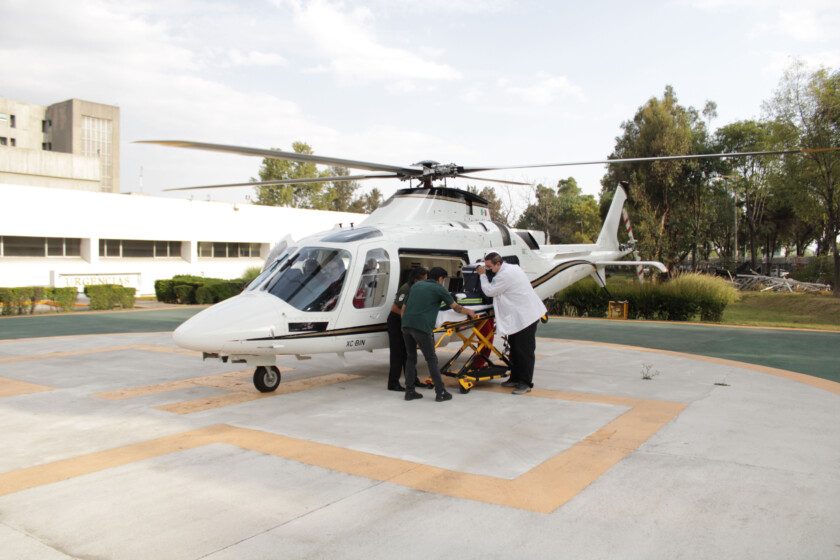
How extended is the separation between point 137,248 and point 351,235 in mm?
24629

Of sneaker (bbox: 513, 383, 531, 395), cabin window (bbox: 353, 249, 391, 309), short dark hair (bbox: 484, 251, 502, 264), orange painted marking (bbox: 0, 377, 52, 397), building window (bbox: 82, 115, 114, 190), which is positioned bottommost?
orange painted marking (bbox: 0, 377, 52, 397)

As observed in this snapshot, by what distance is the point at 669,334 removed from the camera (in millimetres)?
14156

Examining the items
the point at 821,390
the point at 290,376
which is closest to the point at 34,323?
the point at 290,376

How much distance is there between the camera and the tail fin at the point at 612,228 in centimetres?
1380

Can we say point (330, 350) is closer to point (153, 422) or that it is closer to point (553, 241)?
point (153, 422)

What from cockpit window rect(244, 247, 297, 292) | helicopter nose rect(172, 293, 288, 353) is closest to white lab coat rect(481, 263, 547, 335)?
cockpit window rect(244, 247, 297, 292)

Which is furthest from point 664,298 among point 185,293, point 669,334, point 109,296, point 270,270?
point 109,296

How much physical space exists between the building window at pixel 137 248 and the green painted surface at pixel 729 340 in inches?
837

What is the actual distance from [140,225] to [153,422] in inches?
975

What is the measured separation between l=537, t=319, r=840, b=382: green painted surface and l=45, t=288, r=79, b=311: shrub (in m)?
15.8

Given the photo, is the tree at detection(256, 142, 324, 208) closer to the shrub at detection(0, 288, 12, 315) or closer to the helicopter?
the shrub at detection(0, 288, 12, 315)

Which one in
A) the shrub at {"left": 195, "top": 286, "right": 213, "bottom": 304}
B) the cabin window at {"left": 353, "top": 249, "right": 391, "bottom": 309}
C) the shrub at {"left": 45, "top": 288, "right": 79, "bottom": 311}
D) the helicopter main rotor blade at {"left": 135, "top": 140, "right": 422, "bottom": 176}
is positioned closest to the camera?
the helicopter main rotor blade at {"left": 135, "top": 140, "right": 422, "bottom": 176}

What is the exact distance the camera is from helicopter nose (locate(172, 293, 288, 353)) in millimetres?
6836

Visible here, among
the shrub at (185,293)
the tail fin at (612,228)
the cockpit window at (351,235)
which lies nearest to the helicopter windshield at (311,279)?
the cockpit window at (351,235)
